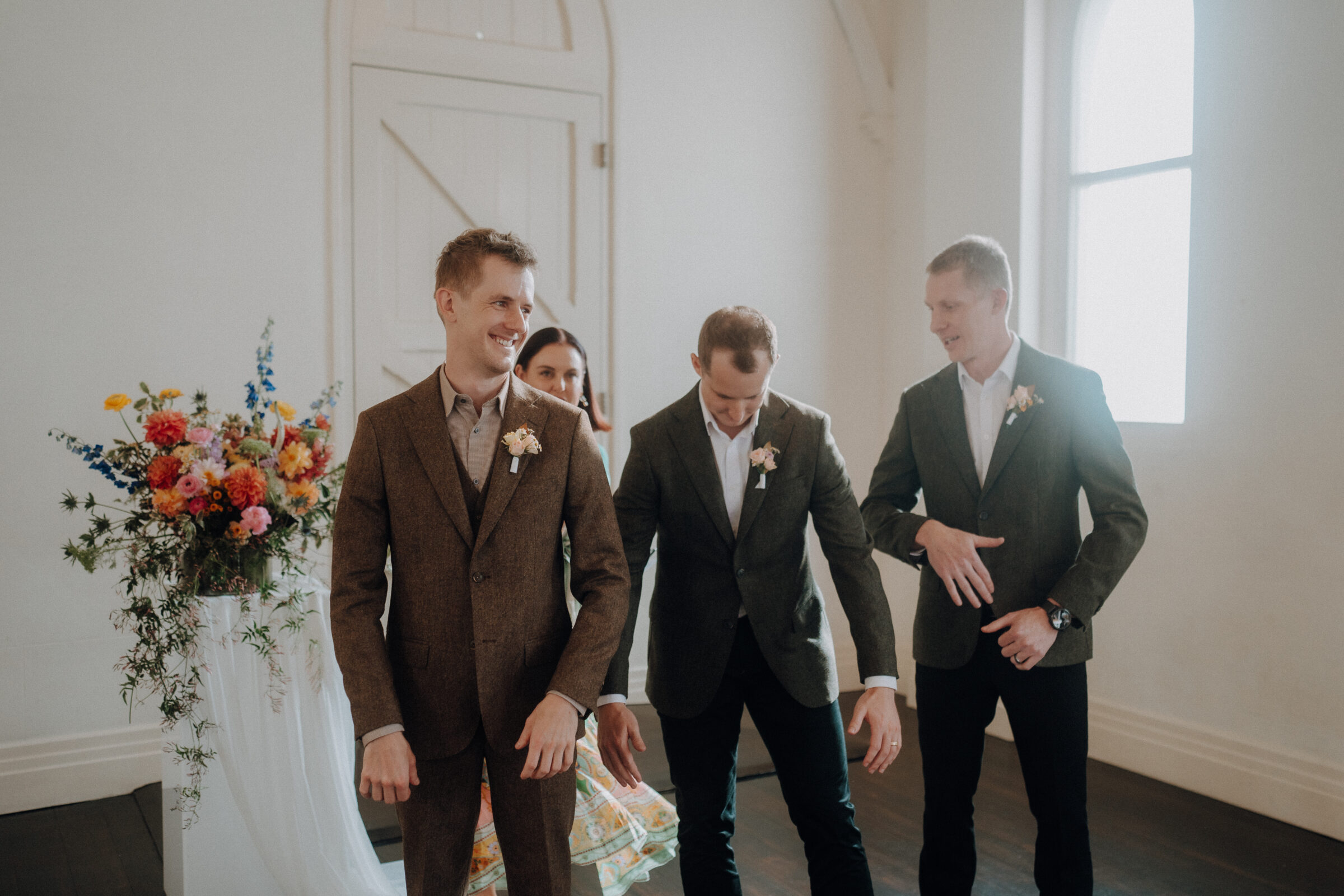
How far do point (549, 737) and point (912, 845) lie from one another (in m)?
2.17

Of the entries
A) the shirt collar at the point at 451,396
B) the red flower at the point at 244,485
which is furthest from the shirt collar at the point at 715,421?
the red flower at the point at 244,485

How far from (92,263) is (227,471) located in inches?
66.3

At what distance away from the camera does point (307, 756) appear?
2.84 metres

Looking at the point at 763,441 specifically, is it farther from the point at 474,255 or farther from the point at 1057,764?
the point at 1057,764

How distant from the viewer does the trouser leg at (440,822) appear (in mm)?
1816

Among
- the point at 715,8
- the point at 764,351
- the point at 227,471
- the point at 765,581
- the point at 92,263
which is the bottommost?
the point at 765,581

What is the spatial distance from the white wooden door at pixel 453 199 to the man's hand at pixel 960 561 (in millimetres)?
2761

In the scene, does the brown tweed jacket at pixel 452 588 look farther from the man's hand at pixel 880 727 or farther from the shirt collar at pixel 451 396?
the man's hand at pixel 880 727

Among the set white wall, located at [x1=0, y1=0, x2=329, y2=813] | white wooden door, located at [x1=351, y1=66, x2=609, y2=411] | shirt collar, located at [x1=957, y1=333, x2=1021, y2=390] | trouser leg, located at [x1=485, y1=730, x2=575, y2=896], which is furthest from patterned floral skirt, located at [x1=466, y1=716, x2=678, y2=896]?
white wooden door, located at [x1=351, y1=66, x2=609, y2=411]

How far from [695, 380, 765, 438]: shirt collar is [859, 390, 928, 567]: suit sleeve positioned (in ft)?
1.64

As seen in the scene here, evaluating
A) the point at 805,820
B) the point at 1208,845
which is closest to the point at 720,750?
the point at 805,820

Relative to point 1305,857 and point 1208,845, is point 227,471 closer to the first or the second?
point 1208,845

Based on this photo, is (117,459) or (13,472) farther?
(13,472)

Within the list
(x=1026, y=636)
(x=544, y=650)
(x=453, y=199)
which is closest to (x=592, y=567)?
(x=544, y=650)
